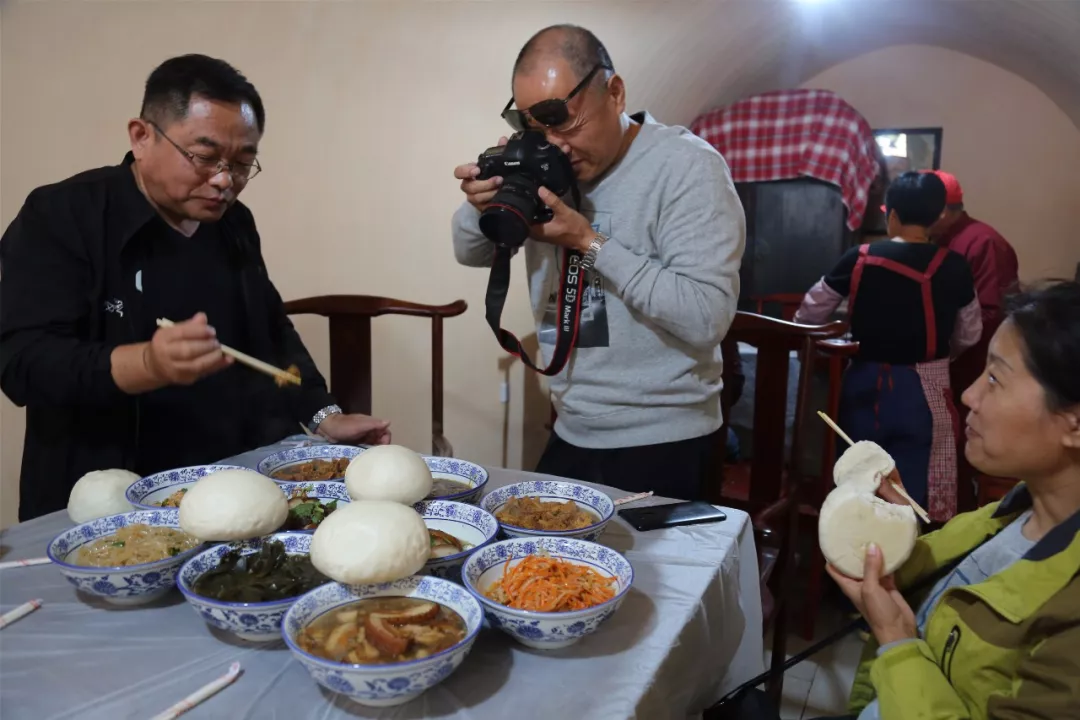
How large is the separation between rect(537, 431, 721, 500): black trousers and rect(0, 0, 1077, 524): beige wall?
1337 millimetres

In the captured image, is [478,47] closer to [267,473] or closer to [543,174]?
[543,174]

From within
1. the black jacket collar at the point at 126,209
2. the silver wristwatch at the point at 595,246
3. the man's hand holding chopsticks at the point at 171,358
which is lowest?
the man's hand holding chopsticks at the point at 171,358

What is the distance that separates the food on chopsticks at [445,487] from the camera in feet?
3.78

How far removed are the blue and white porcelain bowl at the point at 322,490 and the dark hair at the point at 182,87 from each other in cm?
73

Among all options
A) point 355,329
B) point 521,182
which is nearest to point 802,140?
point 355,329

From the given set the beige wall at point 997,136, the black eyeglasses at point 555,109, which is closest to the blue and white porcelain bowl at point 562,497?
the black eyeglasses at point 555,109

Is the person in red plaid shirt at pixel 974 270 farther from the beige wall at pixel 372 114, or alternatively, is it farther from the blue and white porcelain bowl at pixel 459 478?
the blue and white porcelain bowl at pixel 459 478

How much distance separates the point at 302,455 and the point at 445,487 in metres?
0.32

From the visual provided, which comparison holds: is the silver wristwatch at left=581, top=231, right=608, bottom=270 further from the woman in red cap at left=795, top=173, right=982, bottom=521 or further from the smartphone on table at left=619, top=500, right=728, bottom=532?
the woman in red cap at left=795, top=173, right=982, bottom=521

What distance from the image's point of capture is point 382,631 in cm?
71

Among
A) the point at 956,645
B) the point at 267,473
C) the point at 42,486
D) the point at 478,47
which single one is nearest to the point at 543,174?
the point at 267,473

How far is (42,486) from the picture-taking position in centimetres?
134

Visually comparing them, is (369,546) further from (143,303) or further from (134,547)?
(143,303)

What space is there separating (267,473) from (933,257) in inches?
87.4
